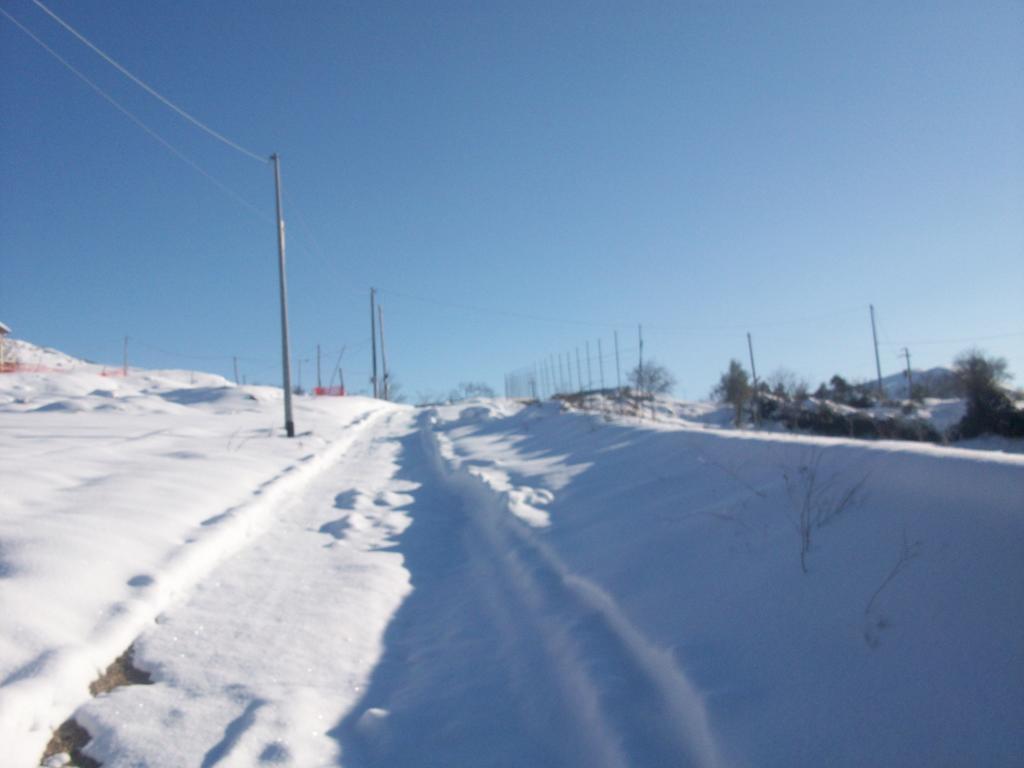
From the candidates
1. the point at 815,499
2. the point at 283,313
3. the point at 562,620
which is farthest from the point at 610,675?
the point at 283,313

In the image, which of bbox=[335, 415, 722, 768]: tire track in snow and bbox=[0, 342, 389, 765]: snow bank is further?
bbox=[0, 342, 389, 765]: snow bank

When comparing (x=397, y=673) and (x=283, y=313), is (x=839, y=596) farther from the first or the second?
(x=283, y=313)

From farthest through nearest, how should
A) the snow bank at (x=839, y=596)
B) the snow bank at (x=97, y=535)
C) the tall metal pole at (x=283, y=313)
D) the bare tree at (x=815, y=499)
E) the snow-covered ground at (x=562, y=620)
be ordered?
the tall metal pole at (x=283, y=313) → the bare tree at (x=815, y=499) → the snow bank at (x=97, y=535) → the snow-covered ground at (x=562, y=620) → the snow bank at (x=839, y=596)

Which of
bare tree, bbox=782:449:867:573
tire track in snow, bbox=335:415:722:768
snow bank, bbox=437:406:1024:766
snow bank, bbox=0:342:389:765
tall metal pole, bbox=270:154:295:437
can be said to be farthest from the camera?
tall metal pole, bbox=270:154:295:437

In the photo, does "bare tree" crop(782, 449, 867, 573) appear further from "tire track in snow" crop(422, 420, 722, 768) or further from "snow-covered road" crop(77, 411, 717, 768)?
"snow-covered road" crop(77, 411, 717, 768)

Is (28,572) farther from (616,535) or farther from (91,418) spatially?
(91,418)

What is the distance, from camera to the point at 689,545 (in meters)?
4.05

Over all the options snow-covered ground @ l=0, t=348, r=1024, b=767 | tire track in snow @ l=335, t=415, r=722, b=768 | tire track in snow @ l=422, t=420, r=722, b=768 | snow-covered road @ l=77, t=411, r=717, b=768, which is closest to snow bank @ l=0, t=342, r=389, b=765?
snow-covered ground @ l=0, t=348, r=1024, b=767

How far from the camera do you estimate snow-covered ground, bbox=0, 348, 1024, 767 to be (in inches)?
90.7

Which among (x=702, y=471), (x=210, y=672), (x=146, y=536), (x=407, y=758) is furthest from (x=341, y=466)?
(x=407, y=758)

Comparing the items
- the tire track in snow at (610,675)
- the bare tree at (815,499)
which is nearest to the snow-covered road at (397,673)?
the tire track in snow at (610,675)

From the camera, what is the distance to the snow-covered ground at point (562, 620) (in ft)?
7.55

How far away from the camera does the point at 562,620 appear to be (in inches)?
145

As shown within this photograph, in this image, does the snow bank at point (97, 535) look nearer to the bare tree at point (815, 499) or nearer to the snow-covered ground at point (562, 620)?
the snow-covered ground at point (562, 620)
